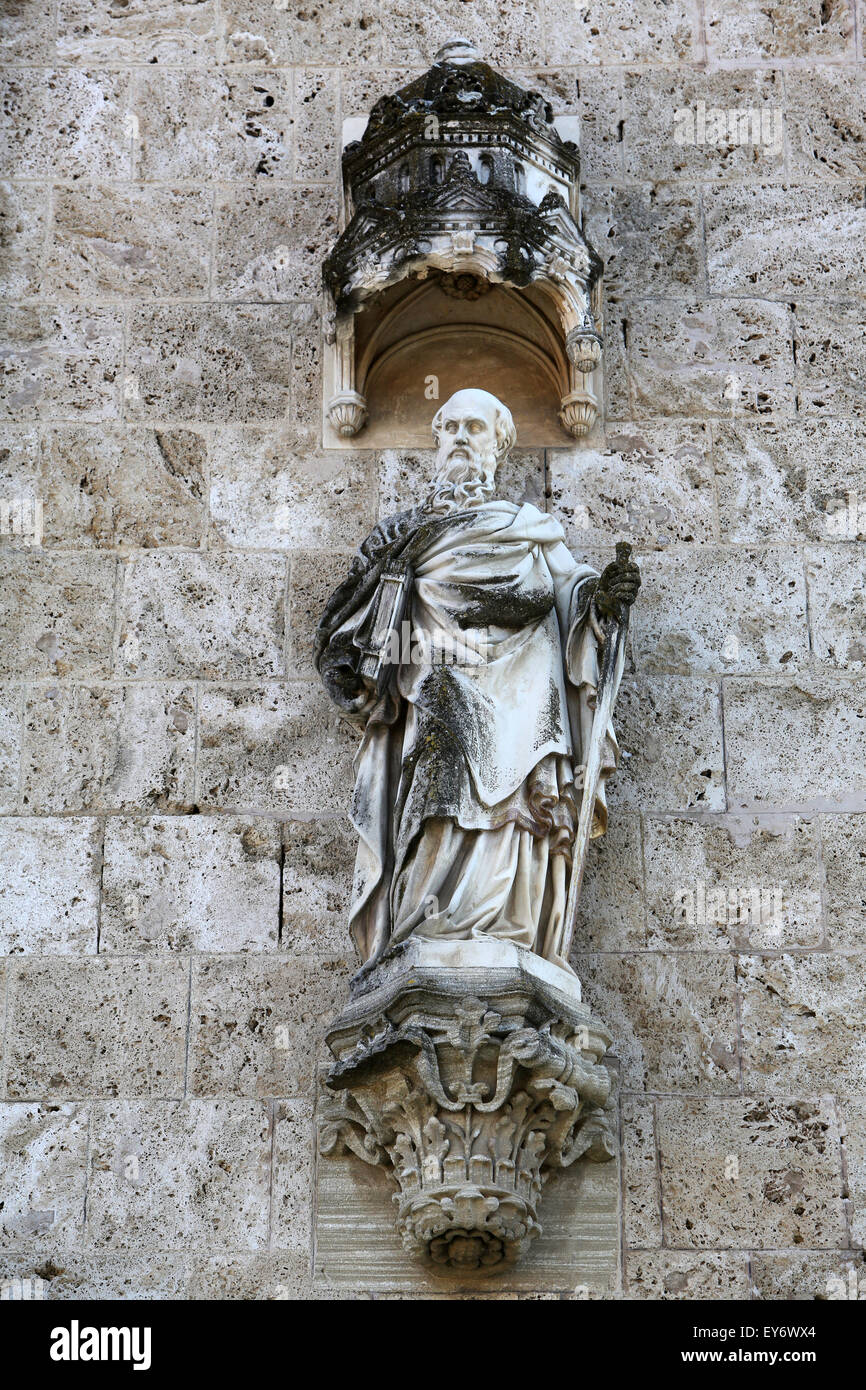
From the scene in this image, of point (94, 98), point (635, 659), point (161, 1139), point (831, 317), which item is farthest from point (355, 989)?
point (94, 98)

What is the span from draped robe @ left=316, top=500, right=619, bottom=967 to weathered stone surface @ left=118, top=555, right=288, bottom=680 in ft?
1.22

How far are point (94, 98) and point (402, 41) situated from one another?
1116 millimetres

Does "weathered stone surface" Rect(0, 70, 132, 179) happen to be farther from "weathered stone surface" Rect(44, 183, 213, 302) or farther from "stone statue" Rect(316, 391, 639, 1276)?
"stone statue" Rect(316, 391, 639, 1276)

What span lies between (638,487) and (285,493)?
45.4 inches

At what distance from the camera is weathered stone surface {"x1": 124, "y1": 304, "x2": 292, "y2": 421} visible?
26.2 feet

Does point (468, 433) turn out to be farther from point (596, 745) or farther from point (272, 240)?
point (272, 240)

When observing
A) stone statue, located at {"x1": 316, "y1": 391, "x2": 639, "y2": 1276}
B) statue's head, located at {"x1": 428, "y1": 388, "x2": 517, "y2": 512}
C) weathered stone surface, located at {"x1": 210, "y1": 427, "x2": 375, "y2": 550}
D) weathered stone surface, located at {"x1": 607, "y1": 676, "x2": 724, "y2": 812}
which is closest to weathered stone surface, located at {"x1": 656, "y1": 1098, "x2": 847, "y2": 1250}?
stone statue, located at {"x1": 316, "y1": 391, "x2": 639, "y2": 1276}

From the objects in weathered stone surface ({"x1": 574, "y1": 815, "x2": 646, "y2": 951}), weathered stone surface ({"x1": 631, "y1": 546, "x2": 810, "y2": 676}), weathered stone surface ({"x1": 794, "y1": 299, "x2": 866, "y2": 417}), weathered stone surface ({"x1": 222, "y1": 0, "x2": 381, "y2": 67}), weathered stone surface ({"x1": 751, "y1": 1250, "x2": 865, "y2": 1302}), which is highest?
weathered stone surface ({"x1": 222, "y1": 0, "x2": 381, "y2": 67})

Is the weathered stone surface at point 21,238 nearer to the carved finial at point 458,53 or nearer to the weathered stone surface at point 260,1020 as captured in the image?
the carved finial at point 458,53

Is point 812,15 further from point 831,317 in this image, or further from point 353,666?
point 353,666

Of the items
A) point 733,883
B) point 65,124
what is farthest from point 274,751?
point 65,124

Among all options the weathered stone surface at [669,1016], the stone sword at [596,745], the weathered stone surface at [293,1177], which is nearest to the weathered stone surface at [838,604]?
the stone sword at [596,745]

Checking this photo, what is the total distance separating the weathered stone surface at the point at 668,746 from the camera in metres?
7.42

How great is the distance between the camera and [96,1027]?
710 centimetres
